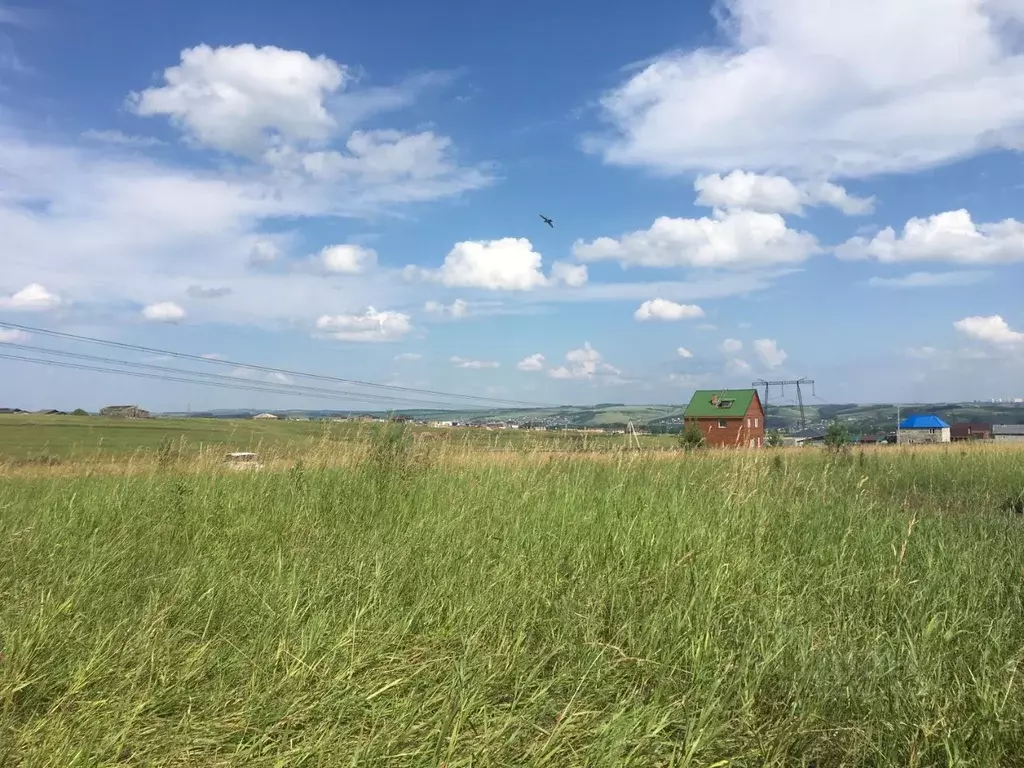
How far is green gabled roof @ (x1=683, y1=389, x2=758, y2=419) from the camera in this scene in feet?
201

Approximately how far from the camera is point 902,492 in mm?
11406

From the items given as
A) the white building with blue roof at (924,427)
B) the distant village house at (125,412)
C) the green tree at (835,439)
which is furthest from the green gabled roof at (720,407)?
the distant village house at (125,412)

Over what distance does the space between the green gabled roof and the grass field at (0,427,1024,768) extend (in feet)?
184

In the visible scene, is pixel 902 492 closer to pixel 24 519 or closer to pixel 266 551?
pixel 266 551

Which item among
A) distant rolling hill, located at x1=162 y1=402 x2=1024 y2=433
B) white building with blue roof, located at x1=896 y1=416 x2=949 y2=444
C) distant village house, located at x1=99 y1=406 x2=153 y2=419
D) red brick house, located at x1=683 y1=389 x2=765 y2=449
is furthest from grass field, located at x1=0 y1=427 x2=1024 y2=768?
white building with blue roof, located at x1=896 y1=416 x2=949 y2=444

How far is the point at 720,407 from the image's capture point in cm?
6219

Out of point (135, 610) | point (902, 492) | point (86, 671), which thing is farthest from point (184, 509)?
point (902, 492)

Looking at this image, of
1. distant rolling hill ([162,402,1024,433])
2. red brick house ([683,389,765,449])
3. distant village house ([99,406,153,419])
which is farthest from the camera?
red brick house ([683,389,765,449])

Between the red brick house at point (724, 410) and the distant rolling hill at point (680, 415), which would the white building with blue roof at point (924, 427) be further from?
the red brick house at point (724, 410)

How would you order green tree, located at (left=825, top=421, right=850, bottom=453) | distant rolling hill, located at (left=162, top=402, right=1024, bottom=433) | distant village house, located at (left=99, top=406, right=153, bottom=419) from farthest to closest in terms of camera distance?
distant village house, located at (left=99, top=406, right=153, bottom=419), distant rolling hill, located at (left=162, top=402, right=1024, bottom=433), green tree, located at (left=825, top=421, right=850, bottom=453)

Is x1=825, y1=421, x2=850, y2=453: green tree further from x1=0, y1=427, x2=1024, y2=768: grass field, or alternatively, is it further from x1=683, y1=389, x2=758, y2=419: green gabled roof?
x1=683, y1=389, x2=758, y2=419: green gabled roof

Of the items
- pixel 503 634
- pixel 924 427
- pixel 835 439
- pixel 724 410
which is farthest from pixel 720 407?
pixel 503 634

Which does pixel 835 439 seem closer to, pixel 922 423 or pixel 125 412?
pixel 125 412

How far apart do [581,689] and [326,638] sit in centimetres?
139
